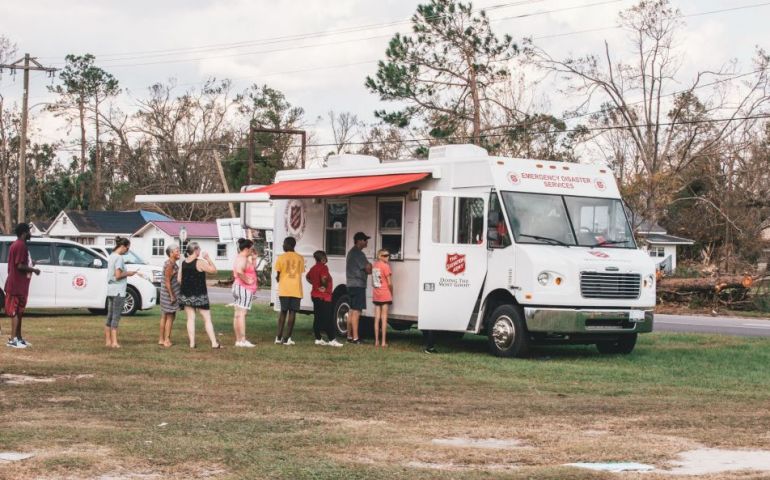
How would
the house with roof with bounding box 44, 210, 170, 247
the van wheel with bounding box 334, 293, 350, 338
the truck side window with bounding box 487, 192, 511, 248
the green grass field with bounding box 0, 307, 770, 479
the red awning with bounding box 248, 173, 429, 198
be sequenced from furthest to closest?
the house with roof with bounding box 44, 210, 170, 247 < the van wheel with bounding box 334, 293, 350, 338 < the red awning with bounding box 248, 173, 429, 198 < the truck side window with bounding box 487, 192, 511, 248 < the green grass field with bounding box 0, 307, 770, 479

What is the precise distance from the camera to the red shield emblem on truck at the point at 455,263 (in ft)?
56.6

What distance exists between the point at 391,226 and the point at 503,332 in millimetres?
Answer: 2970

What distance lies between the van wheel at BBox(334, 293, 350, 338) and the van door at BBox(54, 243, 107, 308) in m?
7.98

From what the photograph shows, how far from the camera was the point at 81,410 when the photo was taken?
1078 centimetres

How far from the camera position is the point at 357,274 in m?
18.5

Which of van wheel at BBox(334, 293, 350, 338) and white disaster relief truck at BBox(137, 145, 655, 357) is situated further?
van wheel at BBox(334, 293, 350, 338)

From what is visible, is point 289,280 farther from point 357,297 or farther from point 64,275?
point 64,275

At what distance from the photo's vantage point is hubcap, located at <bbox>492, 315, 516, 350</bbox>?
16.8 m

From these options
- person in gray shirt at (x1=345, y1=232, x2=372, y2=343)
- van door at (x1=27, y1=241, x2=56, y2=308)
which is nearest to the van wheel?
person in gray shirt at (x1=345, y1=232, x2=372, y2=343)

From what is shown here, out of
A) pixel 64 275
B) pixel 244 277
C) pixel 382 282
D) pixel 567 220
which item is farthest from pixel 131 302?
pixel 567 220

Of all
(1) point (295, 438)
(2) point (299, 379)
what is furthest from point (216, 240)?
(1) point (295, 438)

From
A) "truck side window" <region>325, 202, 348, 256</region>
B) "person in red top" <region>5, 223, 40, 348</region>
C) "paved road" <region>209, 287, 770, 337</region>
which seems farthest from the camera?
"paved road" <region>209, 287, 770, 337</region>

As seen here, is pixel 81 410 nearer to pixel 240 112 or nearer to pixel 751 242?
pixel 751 242

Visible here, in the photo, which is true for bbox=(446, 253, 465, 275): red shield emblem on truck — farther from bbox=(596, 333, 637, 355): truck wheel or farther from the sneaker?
the sneaker
